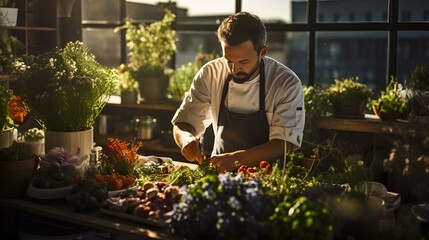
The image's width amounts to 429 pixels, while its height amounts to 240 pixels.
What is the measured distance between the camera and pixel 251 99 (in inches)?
155

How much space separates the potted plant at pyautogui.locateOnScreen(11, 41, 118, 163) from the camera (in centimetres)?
312

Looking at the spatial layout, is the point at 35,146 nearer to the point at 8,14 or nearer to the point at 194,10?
the point at 8,14

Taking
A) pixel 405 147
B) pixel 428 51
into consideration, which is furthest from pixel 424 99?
pixel 405 147

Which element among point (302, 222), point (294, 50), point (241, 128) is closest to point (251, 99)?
point (241, 128)

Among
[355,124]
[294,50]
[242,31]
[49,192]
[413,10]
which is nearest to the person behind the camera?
[49,192]

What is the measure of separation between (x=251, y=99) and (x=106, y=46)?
3469 mm

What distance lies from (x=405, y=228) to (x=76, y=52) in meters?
2.01

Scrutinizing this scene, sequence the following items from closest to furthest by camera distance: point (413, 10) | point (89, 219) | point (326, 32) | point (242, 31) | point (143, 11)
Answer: point (89, 219), point (242, 31), point (413, 10), point (326, 32), point (143, 11)

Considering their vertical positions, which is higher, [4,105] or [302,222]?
[4,105]

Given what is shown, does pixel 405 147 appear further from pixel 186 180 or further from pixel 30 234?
pixel 30 234

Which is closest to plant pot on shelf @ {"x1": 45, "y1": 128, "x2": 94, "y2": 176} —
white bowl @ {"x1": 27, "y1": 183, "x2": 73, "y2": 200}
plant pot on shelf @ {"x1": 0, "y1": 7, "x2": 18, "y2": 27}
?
white bowl @ {"x1": 27, "y1": 183, "x2": 73, "y2": 200}

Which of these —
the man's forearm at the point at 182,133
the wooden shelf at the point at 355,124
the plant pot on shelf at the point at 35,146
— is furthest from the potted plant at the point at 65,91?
the wooden shelf at the point at 355,124

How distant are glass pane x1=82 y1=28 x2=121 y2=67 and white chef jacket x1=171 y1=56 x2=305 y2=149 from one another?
10.1 ft

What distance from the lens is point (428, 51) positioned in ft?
17.3
